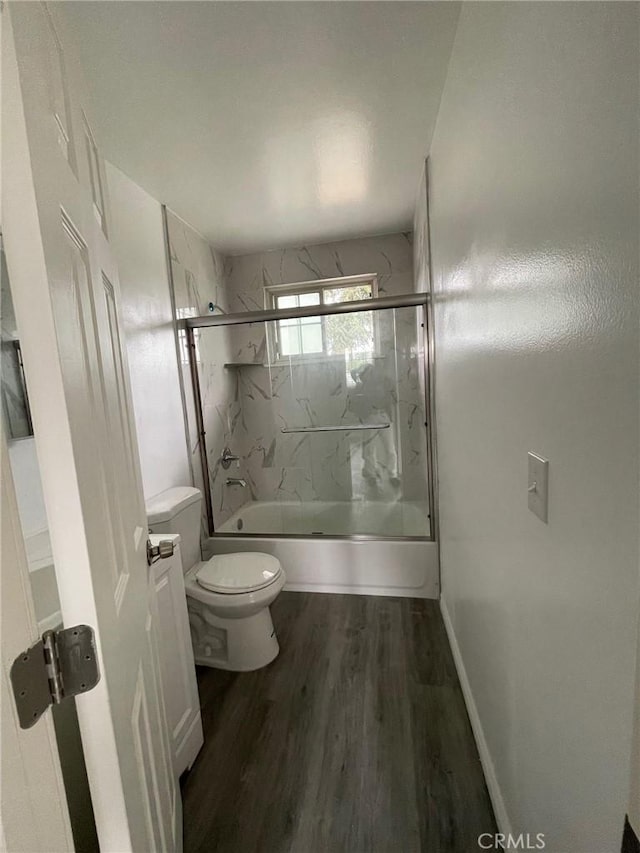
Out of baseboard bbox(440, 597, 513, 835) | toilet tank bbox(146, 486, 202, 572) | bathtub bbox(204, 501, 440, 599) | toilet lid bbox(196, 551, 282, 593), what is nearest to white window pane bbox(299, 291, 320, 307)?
bathtub bbox(204, 501, 440, 599)

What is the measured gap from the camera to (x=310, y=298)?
329 cm

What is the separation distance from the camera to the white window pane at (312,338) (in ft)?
9.31

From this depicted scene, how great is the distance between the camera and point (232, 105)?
59.3 inches

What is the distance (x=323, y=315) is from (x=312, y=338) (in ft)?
1.21

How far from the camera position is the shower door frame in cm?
223

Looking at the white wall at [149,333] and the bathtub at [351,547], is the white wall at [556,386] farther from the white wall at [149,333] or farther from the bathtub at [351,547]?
the white wall at [149,333]

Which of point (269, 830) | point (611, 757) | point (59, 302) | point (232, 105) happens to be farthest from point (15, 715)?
point (232, 105)

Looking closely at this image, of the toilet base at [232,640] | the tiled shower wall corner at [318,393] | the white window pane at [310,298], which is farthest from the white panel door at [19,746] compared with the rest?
the white window pane at [310,298]

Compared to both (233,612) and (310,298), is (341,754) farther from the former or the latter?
(310,298)

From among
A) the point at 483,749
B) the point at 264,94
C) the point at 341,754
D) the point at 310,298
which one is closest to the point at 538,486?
the point at 483,749

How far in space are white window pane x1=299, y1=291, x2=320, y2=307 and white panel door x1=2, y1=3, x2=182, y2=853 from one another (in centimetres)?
256

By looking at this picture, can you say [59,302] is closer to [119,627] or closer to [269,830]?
[119,627]

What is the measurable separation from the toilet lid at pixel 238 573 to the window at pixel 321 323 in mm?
1605

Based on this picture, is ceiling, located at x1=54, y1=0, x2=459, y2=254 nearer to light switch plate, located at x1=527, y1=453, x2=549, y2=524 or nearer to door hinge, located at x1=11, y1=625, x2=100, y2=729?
door hinge, located at x1=11, y1=625, x2=100, y2=729
